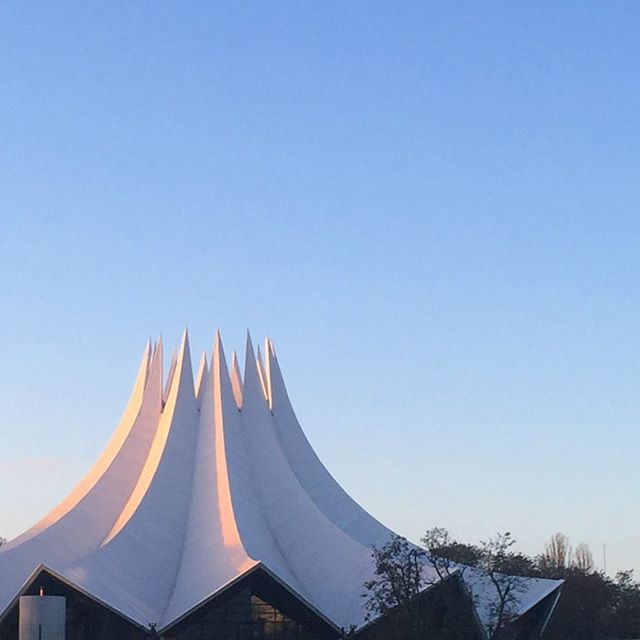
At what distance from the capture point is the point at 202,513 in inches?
1129

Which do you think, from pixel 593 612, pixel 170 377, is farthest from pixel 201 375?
pixel 593 612

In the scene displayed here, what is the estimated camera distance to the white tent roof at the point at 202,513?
25.9m

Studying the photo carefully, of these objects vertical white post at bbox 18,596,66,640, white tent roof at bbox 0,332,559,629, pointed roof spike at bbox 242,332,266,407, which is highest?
pointed roof spike at bbox 242,332,266,407

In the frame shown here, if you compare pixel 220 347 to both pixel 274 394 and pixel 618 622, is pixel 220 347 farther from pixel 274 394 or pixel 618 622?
pixel 618 622

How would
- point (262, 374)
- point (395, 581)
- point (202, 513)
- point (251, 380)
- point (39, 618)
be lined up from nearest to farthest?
point (39, 618), point (395, 581), point (202, 513), point (251, 380), point (262, 374)

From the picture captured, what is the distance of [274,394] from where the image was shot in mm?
33562

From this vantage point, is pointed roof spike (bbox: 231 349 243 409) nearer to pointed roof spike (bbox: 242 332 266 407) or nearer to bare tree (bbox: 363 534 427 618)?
pointed roof spike (bbox: 242 332 266 407)

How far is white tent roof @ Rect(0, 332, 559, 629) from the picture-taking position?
1019 inches

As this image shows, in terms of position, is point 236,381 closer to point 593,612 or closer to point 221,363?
point 221,363

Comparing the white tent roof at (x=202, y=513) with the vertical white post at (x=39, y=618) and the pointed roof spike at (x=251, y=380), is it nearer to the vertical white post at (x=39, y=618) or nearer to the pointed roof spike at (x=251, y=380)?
the pointed roof spike at (x=251, y=380)

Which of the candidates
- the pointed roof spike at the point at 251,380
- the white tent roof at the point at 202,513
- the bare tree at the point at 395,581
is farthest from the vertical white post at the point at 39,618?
the pointed roof spike at the point at 251,380

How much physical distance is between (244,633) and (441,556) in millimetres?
4789

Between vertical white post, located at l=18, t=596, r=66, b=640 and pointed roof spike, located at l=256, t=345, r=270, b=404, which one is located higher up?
pointed roof spike, located at l=256, t=345, r=270, b=404

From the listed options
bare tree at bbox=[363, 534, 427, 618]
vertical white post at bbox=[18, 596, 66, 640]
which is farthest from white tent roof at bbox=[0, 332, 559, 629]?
vertical white post at bbox=[18, 596, 66, 640]
